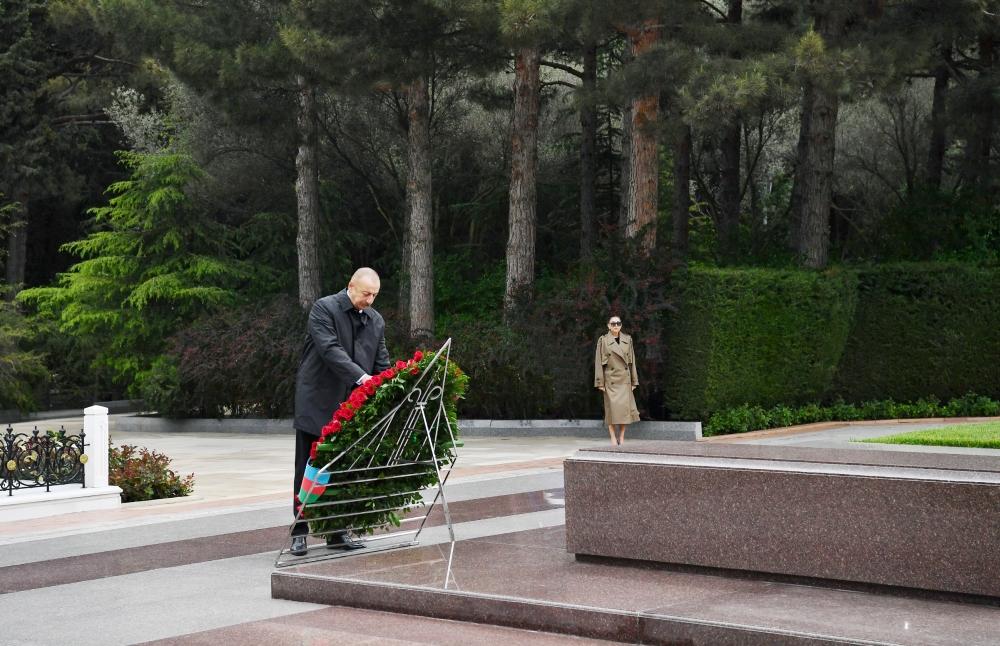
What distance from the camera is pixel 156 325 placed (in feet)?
95.0

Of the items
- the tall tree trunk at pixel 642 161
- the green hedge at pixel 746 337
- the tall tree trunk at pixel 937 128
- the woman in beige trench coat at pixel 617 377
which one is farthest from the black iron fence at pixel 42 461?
the tall tree trunk at pixel 937 128

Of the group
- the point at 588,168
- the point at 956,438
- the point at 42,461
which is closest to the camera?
the point at 42,461

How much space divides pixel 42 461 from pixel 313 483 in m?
5.43

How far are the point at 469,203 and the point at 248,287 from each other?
6257 mm

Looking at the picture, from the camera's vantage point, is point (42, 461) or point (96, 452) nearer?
point (42, 461)

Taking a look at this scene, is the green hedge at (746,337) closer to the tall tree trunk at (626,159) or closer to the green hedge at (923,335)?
the green hedge at (923,335)

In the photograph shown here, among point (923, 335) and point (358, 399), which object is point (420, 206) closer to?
point (923, 335)

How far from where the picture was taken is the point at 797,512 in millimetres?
6617

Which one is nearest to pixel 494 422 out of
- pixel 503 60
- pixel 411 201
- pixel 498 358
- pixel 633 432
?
pixel 498 358

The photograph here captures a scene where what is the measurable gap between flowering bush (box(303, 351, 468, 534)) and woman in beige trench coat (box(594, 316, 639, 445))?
895 cm

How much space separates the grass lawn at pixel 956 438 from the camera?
1530cm

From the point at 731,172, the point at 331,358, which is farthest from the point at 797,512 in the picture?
the point at 731,172

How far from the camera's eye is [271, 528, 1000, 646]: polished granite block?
18.8 ft

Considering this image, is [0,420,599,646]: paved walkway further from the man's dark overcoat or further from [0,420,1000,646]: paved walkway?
the man's dark overcoat
